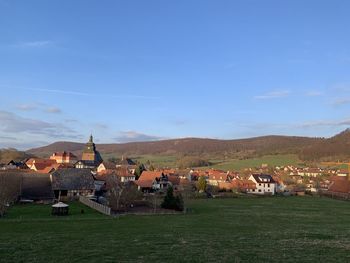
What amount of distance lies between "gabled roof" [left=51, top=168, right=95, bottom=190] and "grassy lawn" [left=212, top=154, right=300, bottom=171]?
267 feet

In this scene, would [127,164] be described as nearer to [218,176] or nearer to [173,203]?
[218,176]

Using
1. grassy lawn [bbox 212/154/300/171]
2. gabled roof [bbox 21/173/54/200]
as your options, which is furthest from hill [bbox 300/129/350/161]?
gabled roof [bbox 21/173/54/200]

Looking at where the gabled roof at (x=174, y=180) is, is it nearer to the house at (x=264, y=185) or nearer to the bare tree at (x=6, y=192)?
the house at (x=264, y=185)

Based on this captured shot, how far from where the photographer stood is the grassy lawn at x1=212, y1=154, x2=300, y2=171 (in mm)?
144875

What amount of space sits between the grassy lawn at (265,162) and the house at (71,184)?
3216 inches

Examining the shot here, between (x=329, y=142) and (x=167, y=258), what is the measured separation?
162911mm

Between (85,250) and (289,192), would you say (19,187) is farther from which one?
(289,192)

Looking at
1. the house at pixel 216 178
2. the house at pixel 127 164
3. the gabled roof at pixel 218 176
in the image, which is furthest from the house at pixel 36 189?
the gabled roof at pixel 218 176

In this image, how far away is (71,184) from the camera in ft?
206

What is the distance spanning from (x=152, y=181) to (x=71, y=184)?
21.7 meters

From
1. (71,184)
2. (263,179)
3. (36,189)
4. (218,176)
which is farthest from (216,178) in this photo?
(36,189)

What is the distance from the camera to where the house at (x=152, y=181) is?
78.8 m

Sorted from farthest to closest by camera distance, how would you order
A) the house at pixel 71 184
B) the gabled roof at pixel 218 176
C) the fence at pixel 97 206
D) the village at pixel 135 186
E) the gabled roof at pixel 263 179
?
the gabled roof at pixel 218 176
the gabled roof at pixel 263 179
the house at pixel 71 184
the village at pixel 135 186
the fence at pixel 97 206

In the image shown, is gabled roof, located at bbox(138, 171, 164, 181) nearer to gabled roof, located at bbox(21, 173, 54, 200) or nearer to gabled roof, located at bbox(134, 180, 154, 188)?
gabled roof, located at bbox(134, 180, 154, 188)
